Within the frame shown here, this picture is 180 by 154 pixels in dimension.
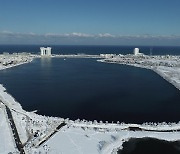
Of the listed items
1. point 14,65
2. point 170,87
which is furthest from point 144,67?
point 14,65

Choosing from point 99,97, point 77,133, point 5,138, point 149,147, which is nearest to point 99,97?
point 99,97

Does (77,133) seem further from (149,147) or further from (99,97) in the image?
(99,97)

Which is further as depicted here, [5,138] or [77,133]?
[77,133]

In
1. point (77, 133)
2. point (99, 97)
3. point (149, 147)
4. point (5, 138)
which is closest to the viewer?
point (149, 147)

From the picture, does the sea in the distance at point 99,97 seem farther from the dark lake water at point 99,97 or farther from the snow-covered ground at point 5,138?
the snow-covered ground at point 5,138

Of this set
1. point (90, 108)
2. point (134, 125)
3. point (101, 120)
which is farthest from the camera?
point (90, 108)

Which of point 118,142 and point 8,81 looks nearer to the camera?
point 118,142

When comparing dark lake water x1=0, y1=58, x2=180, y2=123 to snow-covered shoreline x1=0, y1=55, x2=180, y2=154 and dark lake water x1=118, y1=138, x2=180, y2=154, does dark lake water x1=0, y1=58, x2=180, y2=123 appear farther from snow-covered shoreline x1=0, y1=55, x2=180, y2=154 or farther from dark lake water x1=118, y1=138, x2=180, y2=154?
dark lake water x1=118, y1=138, x2=180, y2=154

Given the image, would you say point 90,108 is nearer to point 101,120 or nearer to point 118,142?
point 101,120
